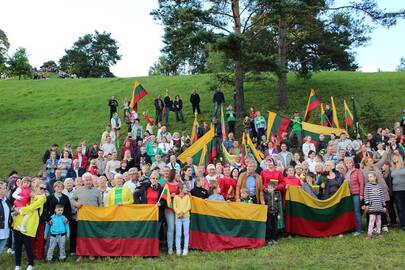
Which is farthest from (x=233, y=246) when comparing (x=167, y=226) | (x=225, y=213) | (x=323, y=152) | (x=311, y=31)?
(x=311, y=31)

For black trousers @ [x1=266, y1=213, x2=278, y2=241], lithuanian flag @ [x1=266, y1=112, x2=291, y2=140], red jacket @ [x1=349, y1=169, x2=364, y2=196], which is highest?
lithuanian flag @ [x1=266, y1=112, x2=291, y2=140]

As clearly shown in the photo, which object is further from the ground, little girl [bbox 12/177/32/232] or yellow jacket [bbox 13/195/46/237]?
little girl [bbox 12/177/32/232]

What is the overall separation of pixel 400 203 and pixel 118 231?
Answer: 262 inches

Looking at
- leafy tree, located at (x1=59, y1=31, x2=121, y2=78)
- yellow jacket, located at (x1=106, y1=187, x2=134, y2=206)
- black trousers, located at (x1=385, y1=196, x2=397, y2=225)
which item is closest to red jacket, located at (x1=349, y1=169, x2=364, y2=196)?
black trousers, located at (x1=385, y1=196, x2=397, y2=225)

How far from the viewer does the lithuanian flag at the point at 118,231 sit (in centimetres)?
1063

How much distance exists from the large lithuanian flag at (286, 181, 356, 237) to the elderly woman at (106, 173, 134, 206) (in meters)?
3.75

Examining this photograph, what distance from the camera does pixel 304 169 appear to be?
13039mm

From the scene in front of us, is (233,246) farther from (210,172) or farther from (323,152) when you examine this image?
(323,152)

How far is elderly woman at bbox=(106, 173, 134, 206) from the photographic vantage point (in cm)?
1107

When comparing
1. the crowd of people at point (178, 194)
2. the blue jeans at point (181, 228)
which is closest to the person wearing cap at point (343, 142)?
the crowd of people at point (178, 194)

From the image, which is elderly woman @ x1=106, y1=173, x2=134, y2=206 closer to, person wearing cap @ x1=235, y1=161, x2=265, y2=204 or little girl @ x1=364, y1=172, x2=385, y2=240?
person wearing cap @ x1=235, y1=161, x2=265, y2=204

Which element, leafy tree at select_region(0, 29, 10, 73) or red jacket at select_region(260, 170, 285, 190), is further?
leafy tree at select_region(0, 29, 10, 73)

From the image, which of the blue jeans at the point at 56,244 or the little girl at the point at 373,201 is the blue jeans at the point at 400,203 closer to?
the little girl at the point at 373,201

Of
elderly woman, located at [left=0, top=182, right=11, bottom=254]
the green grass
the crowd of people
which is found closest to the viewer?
the green grass
